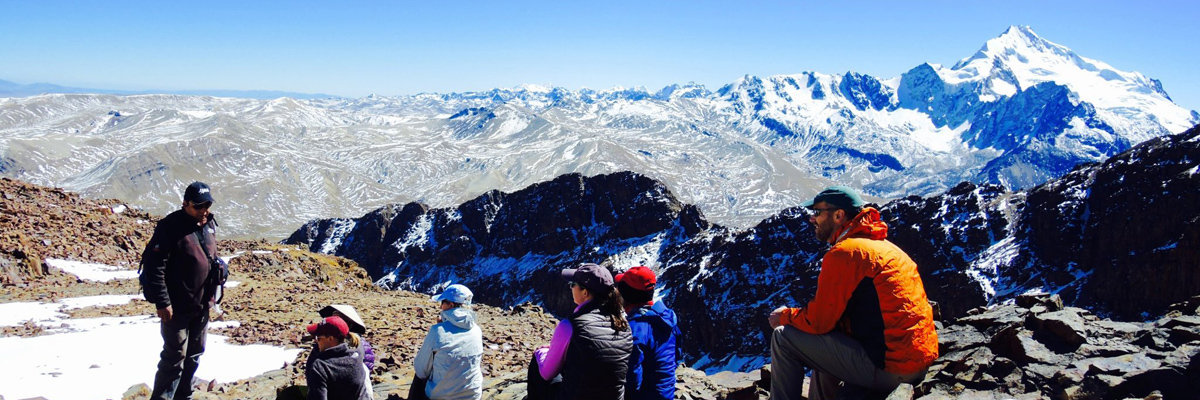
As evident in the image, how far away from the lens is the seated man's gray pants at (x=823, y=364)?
850 cm

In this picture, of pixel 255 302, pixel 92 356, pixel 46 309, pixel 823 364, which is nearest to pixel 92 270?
pixel 46 309

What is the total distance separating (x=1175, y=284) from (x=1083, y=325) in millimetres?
91400

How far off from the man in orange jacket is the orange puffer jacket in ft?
0.04

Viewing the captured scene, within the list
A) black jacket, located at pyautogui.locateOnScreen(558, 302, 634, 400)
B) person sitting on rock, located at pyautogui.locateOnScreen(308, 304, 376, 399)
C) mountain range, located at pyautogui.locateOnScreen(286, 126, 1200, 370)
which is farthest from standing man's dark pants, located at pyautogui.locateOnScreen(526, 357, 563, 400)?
mountain range, located at pyautogui.locateOnScreen(286, 126, 1200, 370)

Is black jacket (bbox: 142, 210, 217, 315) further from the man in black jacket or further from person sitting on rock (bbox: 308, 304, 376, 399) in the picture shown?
person sitting on rock (bbox: 308, 304, 376, 399)

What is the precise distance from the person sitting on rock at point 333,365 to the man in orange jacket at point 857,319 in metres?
6.42

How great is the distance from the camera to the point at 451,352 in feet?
33.3

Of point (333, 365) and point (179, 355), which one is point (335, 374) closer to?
point (333, 365)

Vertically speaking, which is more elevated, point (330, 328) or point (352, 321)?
point (330, 328)

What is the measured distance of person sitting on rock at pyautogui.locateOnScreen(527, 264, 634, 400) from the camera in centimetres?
865

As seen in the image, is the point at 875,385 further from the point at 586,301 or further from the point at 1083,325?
the point at 1083,325

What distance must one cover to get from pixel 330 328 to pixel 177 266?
384cm

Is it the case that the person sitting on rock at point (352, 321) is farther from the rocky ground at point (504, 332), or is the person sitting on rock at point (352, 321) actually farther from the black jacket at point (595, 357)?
the black jacket at point (595, 357)

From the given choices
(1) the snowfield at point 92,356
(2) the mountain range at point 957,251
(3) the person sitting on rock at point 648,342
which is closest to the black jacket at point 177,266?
(1) the snowfield at point 92,356
